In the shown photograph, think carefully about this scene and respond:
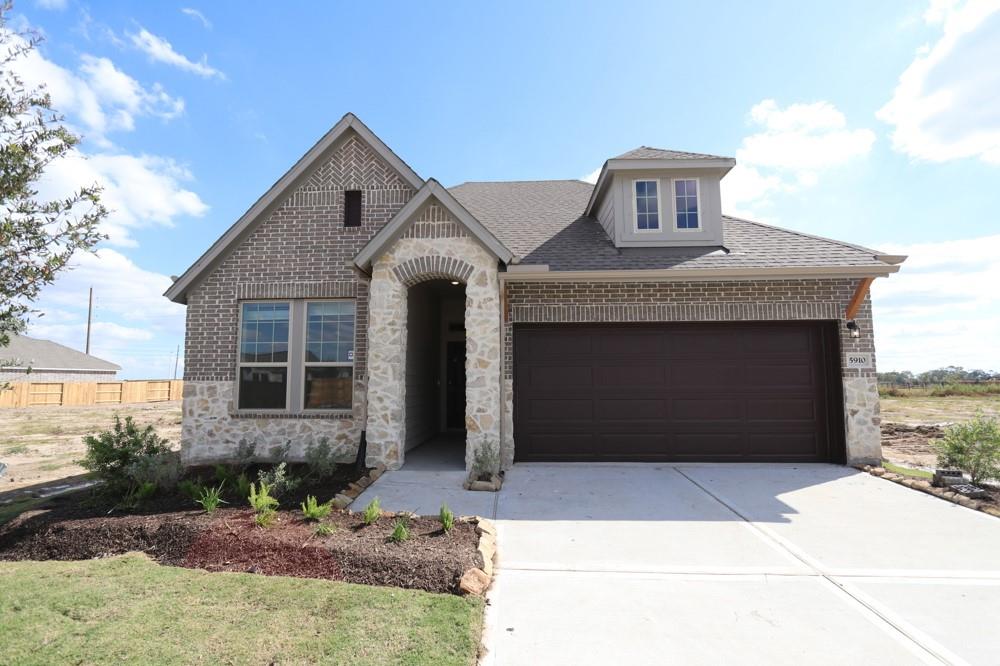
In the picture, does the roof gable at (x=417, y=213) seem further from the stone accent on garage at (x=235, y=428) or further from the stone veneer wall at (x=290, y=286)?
the stone accent on garage at (x=235, y=428)

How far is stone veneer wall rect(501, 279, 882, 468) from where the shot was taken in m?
8.50

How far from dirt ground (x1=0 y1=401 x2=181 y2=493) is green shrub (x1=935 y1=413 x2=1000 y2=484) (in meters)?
13.5

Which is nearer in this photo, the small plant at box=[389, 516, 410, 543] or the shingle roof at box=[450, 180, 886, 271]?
the small plant at box=[389, 516, 410, 543]

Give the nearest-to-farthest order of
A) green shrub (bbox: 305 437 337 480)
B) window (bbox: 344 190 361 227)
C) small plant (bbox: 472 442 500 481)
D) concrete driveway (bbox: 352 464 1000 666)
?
concrete driveway (bbox: 352 464 1000 666), small plant (bbox: 472 442 500 481), green shrub (bbox: 305 437 337 480), window (bbox: 344 190 361 227)

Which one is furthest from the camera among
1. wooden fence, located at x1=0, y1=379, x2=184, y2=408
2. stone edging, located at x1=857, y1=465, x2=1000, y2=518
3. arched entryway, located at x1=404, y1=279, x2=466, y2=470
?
wooden fence, located at x1=0, y1=379, x2=184, y2=408

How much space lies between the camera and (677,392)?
28.5 ft

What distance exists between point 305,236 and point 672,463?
7.97 metres

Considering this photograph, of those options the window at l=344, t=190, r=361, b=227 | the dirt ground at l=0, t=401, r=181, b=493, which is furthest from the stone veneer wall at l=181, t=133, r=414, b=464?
the dirt ground at l=0, t=401, r=181, b=493

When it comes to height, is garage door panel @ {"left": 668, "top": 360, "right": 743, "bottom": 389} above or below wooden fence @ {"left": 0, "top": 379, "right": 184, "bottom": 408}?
above

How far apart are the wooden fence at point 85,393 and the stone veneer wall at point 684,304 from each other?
33374mm

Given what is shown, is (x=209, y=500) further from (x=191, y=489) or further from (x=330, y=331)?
(x=330, y=331)

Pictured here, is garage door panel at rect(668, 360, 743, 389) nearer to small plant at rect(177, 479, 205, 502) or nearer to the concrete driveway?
the concrete driveway

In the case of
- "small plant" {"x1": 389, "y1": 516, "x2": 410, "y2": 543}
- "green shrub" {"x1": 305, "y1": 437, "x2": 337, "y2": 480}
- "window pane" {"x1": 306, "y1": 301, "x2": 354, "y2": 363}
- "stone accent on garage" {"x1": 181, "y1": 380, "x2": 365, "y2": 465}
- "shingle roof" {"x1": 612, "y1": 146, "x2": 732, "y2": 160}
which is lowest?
"small plant" {"x1": 389, "y1": 516, "x2": 410, "y2": 543}

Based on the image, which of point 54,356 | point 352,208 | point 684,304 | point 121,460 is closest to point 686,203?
point 684,304
